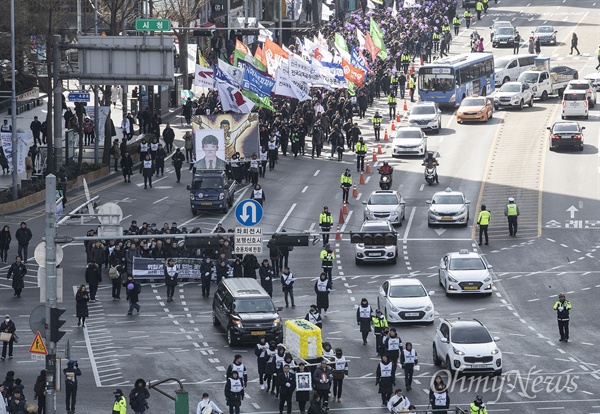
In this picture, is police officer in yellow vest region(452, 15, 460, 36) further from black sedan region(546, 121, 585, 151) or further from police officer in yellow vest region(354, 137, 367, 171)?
police officer in yellow vest region(354, 137, 367, 171)

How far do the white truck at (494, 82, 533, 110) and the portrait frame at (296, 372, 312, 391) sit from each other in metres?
50.4

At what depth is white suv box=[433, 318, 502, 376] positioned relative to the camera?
39312mm

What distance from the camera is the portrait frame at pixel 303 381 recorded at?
121 feet

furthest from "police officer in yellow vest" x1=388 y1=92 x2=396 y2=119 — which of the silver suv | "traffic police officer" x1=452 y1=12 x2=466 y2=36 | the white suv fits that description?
the white suv

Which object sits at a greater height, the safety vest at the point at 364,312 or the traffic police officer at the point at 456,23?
the traffic police officer at the point at 456,23

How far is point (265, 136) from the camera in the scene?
6919 cm

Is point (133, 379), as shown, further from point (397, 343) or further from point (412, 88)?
point (412, 88)

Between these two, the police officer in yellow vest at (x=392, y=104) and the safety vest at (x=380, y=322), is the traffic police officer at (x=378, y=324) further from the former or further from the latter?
the police officer in yellow vest at (x=392, y=104)

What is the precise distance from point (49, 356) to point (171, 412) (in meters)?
4.99

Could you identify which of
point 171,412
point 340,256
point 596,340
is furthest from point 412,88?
point 171,412

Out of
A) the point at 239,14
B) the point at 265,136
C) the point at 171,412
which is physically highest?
the point at 239,14

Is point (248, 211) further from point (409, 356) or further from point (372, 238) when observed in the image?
point (409, 356)

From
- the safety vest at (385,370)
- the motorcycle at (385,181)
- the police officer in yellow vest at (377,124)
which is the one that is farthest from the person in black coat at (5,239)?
the police officer in yellow vest at (377,124)

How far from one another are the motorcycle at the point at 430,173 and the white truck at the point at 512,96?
67.5ft
